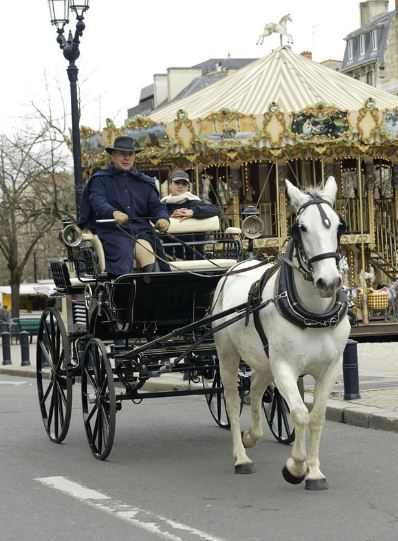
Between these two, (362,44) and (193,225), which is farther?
(362,44)

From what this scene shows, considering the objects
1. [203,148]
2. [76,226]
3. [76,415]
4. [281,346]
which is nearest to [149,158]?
[203,148]

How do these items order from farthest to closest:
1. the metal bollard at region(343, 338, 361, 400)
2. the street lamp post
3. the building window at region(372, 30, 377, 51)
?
the building window at region(372, 30, 377, 51)
the street lamp post
the metal bollard at region(343, 338, 361, 400)

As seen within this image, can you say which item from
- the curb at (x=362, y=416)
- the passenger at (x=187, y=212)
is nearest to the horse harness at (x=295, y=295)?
the curb at (x=362, y=416)

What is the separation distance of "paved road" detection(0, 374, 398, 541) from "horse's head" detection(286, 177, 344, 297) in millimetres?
1419

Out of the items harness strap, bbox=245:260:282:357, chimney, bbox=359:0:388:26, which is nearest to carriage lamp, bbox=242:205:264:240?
harness strap, bbox=245:260:282:357

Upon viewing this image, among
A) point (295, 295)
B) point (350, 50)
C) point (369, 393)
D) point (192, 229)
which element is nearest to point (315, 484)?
point (295, 295)

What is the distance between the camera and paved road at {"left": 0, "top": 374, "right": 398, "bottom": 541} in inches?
274

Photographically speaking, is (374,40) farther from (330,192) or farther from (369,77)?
(330,192)

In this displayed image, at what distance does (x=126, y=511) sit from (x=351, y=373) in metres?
5.33

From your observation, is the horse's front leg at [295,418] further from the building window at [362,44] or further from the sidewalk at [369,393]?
the building window at [362,44]

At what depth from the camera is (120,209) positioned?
1065 cm

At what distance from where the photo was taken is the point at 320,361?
8164mm

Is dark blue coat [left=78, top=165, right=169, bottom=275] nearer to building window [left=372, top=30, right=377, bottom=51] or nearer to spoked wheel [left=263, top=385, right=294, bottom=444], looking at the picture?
spoked wheel [left=263, top=385, right=294, bottom=444]

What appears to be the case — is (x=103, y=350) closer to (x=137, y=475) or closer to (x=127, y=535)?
(x=137, y=475)
